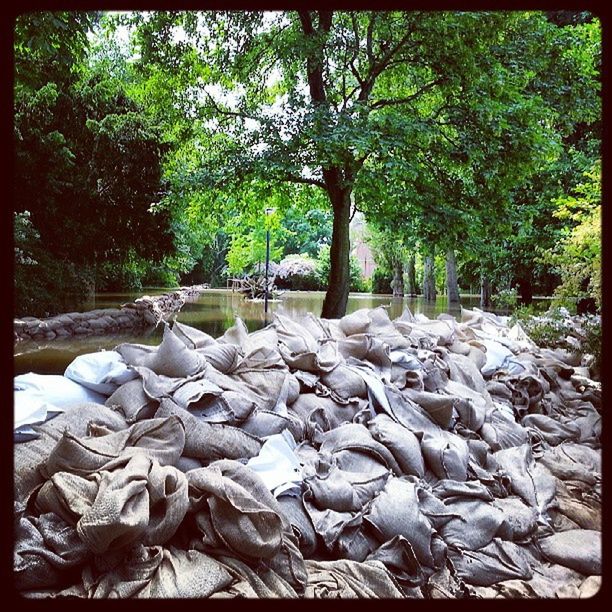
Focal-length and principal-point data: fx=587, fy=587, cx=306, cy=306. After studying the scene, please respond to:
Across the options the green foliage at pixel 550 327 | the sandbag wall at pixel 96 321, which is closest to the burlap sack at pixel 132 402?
the green foliage at pixel 550 327

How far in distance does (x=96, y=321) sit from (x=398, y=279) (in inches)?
260

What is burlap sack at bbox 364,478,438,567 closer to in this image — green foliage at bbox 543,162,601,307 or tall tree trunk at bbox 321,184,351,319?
green foliage at bbox 543,162,601,307

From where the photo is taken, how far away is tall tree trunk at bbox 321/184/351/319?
6711 millimetres

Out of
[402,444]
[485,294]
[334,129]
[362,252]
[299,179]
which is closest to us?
[402,444]

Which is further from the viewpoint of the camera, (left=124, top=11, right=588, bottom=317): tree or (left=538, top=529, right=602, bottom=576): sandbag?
(left=124, top=11, right=588, bottom=317): tree

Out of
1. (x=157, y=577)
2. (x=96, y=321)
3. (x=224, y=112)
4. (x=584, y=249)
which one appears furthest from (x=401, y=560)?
(x=96, y=321)

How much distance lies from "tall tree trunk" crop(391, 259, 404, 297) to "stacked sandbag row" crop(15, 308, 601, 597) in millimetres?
9297

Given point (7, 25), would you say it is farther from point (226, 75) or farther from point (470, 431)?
point (226, 75)

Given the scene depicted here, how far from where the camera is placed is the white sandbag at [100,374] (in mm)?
1983

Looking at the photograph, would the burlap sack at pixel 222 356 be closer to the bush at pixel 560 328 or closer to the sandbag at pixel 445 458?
the sandbag at pixel 445 458

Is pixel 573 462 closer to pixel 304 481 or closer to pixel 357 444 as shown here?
pixel 357 444

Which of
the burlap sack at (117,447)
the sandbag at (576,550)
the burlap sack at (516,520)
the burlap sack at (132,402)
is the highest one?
the burlap sack at (132,402)

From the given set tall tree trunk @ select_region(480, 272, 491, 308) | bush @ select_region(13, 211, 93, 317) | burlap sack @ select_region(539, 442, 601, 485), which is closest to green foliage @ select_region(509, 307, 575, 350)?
burlap sack @ select_region(539, 442, 601, 485)

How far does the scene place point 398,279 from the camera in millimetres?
12453
